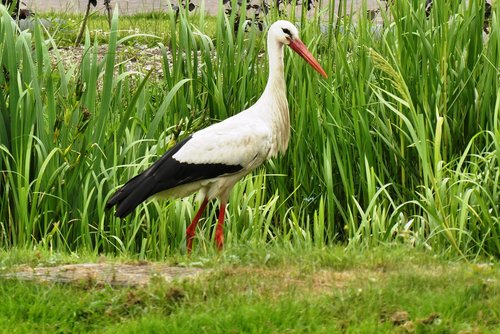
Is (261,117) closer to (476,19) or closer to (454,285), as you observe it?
(476,19)

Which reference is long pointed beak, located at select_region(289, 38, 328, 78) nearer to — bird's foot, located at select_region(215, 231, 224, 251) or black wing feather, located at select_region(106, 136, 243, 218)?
black wing feather, located at select_region(106, 136, 243, 218)

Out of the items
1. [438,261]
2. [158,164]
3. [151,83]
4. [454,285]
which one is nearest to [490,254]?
[438,261]

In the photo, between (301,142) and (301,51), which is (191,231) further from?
(301,51)

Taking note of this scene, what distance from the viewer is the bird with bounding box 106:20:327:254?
6047 mm

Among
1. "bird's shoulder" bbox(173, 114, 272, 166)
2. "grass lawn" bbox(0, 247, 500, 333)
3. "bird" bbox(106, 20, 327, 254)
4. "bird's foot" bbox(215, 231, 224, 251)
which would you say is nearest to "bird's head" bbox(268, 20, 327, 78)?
"bird" bbox(106, 20, 327, 254)

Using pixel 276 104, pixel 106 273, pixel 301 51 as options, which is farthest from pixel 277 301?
pixel 301 51

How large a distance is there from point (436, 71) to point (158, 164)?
5.31ft

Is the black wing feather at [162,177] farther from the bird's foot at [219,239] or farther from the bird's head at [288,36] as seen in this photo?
the bird's head at [288,36]

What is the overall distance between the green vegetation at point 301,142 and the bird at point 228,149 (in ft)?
0.57

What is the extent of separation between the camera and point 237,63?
23.2 ft

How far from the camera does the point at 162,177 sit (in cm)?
589

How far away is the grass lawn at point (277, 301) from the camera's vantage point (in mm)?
4238


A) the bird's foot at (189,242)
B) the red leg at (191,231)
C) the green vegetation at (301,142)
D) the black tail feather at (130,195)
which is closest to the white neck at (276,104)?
the green vegetation at (301,142)

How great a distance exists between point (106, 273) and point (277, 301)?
74cm
